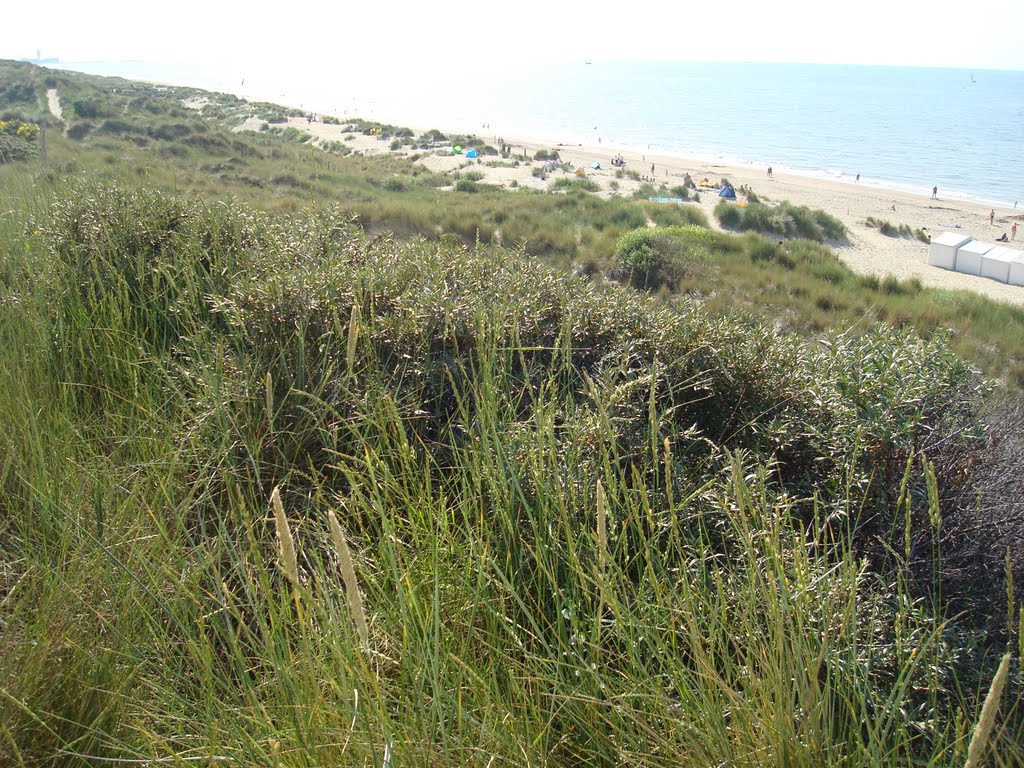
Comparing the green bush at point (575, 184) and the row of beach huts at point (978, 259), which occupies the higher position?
the green bush at point (575, 184)

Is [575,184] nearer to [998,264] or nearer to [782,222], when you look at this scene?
[782,222]

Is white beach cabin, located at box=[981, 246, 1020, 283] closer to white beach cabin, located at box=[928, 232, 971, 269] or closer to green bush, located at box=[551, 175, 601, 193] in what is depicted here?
white beach cabin, located at box=[928, 232, 971, 269]

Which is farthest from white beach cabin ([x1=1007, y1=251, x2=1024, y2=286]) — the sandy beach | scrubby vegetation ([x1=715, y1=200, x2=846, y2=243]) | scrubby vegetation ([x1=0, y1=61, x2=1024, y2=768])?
scrubby vegetation ([x1=0, y1=61, x2=1024, y2=768])

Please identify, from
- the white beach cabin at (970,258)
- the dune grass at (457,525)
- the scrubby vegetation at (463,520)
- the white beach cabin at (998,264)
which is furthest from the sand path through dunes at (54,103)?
the white beach cabin at (998,264)

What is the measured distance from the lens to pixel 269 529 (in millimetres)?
2316

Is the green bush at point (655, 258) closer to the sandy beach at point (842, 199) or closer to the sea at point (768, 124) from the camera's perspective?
the sandy beach at point (842, 199)

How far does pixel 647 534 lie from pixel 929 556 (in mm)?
1001

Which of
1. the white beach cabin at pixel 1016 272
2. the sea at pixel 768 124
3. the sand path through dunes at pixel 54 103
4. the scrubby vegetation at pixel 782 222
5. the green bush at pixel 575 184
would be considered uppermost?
the sea at pixel 768 124

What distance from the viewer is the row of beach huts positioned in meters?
20.2

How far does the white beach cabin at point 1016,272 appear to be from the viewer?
19969 mm

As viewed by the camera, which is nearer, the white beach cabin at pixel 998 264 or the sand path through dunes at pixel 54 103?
the white beach cabin at pixel 998 264

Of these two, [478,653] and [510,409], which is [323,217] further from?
[478,653]

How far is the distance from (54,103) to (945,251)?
129 feet

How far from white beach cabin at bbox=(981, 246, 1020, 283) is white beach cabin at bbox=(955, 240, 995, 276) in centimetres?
13
